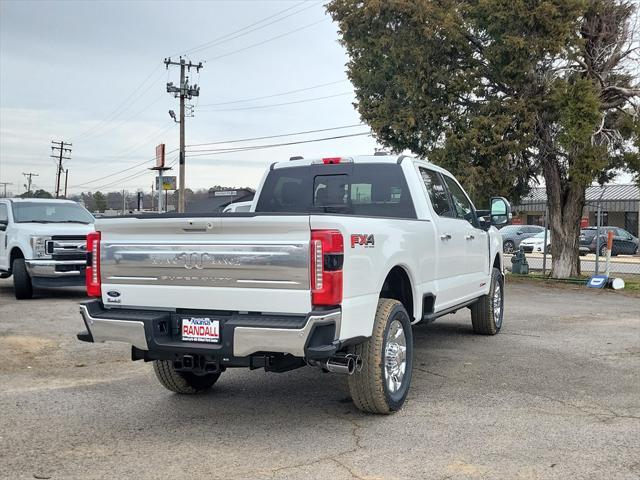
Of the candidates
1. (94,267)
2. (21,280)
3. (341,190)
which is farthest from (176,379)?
(21,280)

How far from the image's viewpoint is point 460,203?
782cm

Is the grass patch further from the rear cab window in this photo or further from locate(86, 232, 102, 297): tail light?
locate(86, 232, 102, 297): tail light

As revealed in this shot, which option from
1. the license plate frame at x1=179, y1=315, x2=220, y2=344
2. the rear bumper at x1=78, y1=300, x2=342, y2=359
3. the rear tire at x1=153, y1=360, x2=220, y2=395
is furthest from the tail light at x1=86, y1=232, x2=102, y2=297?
the rear tire at x1=153, y1=360, x2=220, y2=395

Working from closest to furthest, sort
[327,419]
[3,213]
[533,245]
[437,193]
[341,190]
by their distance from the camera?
[327,419] < [341,190] < [437,193] < [3,213] < [533,245]

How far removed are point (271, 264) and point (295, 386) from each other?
7.28 feet

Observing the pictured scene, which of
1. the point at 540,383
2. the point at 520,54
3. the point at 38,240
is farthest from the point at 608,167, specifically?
the point at 38,240

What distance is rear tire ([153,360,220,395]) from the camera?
5.84 meters

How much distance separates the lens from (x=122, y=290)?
199 inches

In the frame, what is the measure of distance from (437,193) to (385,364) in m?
2.50

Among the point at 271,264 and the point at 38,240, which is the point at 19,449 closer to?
the point at 271,264

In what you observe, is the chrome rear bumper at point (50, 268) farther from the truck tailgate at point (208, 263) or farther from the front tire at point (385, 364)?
the front tire at point (385, 364)

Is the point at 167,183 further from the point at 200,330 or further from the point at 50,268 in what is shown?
the point at 200,330

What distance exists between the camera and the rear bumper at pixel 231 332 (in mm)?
4363

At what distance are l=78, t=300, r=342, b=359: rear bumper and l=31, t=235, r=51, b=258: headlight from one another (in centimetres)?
806
